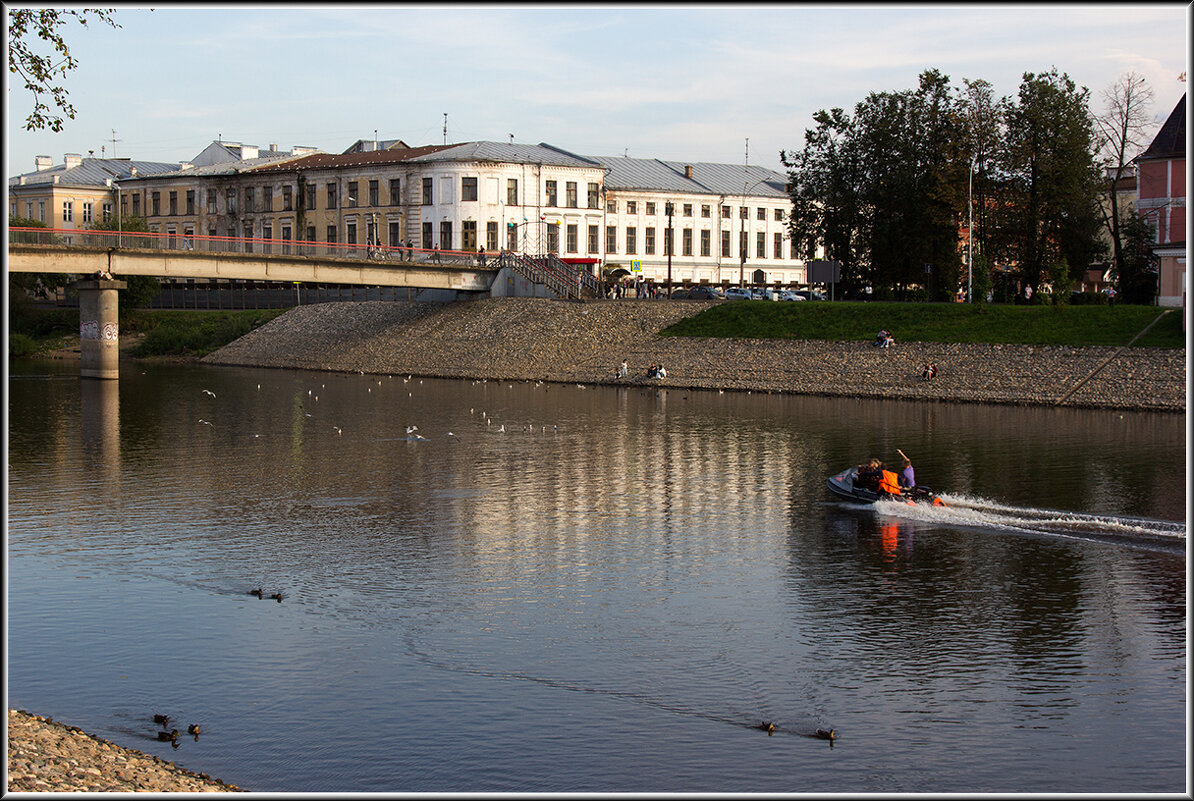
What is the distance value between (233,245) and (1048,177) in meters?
72.3

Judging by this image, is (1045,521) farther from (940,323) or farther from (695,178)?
(695,178)

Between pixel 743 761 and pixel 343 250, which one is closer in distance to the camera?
pixel 743 761

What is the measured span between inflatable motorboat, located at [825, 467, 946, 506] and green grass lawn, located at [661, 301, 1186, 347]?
40.4 metres

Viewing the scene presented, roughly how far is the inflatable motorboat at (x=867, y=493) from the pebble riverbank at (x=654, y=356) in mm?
33347

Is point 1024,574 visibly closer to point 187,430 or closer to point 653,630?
point 653,630

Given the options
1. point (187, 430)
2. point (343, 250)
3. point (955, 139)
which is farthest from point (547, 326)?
point (187, 430)

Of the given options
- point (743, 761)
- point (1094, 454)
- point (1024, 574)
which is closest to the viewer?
point (743, 761)

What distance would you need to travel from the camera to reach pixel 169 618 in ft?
78.2

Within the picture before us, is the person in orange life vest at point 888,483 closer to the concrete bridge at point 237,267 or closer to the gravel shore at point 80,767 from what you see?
the gravel shore at point 80,767

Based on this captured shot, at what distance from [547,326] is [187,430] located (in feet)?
140

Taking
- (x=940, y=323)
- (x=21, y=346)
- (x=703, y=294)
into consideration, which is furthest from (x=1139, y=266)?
(x=21, y=346)

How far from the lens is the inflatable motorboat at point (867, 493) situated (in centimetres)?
3559

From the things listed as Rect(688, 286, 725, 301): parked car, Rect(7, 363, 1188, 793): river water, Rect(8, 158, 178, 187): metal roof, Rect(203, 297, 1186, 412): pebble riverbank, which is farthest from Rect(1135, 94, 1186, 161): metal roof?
Rect(8, 158, 178, 187): metal roof

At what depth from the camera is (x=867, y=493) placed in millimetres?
36469
